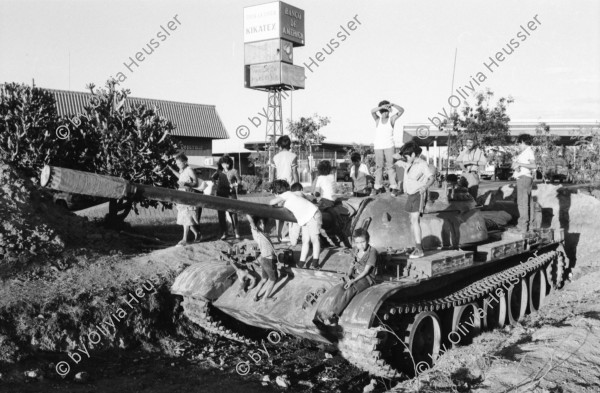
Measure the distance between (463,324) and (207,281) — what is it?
3717 mm

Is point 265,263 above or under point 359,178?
under

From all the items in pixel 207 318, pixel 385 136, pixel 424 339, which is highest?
pixel 385 136

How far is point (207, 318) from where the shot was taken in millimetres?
7656

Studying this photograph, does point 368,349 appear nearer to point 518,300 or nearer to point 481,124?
point 518,300

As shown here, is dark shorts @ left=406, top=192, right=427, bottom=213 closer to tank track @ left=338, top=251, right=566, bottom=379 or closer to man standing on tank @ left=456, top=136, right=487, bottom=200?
tank track @ left=338, top=251, right=566, bottom=379

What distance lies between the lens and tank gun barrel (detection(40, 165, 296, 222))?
15.4ft

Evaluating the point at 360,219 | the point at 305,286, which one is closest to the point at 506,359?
the point at 305,286

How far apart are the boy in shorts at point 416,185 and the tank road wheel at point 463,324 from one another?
46.5 inches

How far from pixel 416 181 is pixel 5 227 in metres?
6.38

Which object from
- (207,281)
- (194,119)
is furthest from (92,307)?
(194,119)

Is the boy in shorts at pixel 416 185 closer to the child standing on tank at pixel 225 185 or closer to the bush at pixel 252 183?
the child standing on tank at pixel 225 185

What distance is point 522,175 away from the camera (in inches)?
408

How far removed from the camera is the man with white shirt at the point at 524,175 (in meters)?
10.2

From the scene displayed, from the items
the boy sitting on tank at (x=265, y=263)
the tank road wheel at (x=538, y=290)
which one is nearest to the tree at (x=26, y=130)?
the boy sitting on tank at (x=265, y=263)
